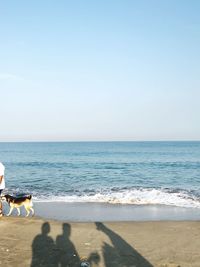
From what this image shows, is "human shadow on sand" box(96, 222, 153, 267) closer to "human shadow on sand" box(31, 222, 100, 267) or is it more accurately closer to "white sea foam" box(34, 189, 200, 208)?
"human shadow on sand" box(31, 222, 100, 267)

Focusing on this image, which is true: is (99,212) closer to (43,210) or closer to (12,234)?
(43,210)

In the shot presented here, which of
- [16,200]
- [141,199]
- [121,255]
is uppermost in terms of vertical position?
[16,200]

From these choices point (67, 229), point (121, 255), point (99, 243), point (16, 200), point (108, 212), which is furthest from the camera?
point (108, 212)

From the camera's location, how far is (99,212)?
604 inches

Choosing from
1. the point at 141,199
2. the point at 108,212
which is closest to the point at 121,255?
the point at 108,212

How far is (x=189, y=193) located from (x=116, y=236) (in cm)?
1181

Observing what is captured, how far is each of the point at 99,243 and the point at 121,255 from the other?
1.03 m

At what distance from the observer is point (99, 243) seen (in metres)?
9.67

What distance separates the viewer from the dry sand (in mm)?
8367

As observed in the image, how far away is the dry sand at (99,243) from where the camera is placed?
8367 mm

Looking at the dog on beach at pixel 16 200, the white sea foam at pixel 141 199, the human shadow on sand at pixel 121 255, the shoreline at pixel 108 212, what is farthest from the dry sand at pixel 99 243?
the white sea foam at pixel 141 199

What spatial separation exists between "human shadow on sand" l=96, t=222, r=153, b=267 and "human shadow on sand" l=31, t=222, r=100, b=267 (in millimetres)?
300

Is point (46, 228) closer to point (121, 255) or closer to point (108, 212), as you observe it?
point (121, 255)

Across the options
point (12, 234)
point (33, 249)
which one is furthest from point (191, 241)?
point (12, 234)
